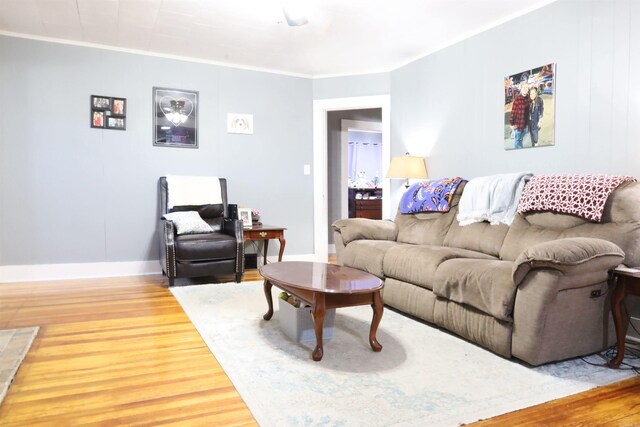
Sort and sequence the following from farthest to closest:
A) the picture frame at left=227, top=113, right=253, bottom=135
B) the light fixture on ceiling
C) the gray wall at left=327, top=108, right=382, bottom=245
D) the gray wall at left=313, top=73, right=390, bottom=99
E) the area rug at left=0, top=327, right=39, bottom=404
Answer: the gray wall at left=327, top=108, right=382, bottom=245, the gray wall at left=313, top=73, right=390, bottom=99, the picture frame at left=227, top=113, right=253, bottom=135, the light fixture on ceiling, the area rug at left=0, top=327, right=39, bottom=404

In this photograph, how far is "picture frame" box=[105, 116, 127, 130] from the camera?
4.70 meters

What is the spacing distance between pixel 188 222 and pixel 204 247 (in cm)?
39

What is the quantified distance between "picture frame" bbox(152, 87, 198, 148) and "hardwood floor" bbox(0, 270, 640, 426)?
2278 millimetres

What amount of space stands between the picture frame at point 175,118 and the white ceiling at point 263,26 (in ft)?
1.48

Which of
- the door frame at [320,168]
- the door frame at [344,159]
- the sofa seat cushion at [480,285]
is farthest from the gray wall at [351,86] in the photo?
the sofa seat cushion at [480,285]

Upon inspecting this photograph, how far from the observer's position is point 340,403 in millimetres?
1805

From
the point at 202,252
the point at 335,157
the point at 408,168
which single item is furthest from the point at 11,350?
the point at 335,157

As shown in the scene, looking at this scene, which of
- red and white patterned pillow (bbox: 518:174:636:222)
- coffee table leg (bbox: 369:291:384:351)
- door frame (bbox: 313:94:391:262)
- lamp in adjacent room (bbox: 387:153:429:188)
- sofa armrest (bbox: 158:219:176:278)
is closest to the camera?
coffee table leg (bbox: 369:291:384:351)

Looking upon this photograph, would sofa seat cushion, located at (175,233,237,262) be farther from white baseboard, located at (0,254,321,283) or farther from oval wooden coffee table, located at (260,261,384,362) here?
oval wooden coffee table, located at (260,261,384,362)

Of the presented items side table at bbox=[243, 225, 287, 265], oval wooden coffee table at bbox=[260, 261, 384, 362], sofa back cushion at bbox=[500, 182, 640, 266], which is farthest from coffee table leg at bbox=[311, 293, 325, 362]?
side table at bbox=[243, 225, 287, 265]

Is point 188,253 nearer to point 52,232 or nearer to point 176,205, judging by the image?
point 176,205

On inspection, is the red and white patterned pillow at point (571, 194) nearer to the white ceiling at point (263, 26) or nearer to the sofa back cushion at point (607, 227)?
the sofa back cushion at point (607, 227)

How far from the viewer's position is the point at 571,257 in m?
2.04

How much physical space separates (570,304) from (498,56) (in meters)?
2.52
